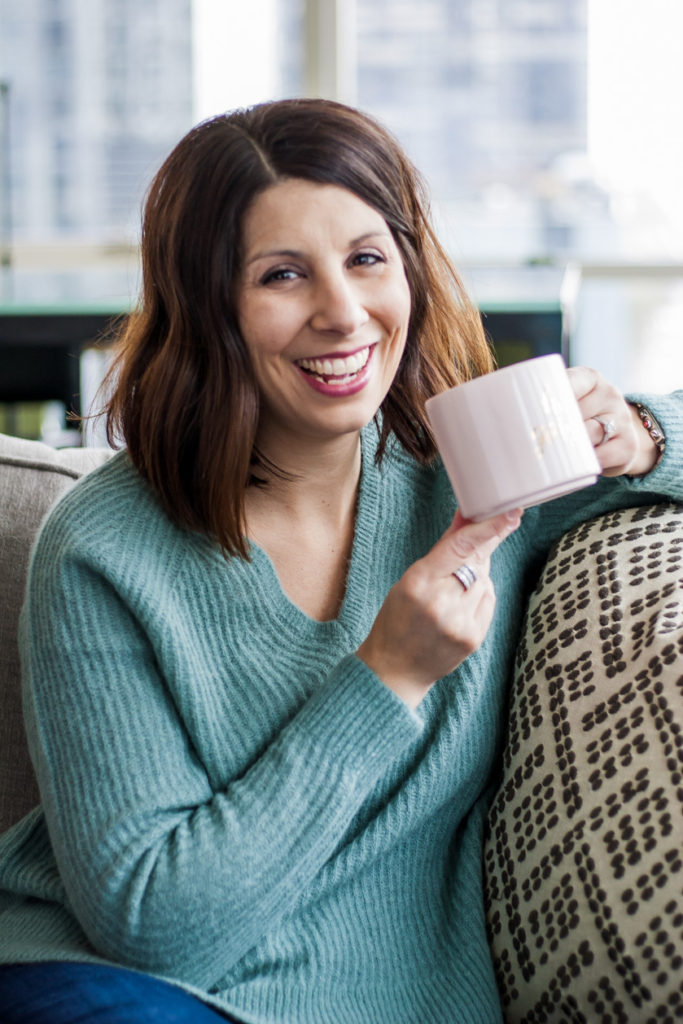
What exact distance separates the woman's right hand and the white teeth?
0.63ft

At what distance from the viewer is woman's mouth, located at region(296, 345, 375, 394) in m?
1.07

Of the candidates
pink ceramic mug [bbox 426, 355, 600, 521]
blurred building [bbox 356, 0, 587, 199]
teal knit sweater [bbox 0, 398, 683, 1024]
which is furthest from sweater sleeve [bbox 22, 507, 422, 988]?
blurred building [bbox 356, 0, 587, 199]

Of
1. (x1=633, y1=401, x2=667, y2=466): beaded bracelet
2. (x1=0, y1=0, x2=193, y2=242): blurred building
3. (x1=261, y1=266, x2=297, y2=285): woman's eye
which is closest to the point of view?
(x1=261, y1=266, x2=297, y2=285): woman's eye

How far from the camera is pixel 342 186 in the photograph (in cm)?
108

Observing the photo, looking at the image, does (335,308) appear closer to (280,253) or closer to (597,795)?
(280,253)

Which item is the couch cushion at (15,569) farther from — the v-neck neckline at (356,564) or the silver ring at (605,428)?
the silver ring at (605,428)

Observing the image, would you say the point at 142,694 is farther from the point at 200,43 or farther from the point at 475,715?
the point at 200,43

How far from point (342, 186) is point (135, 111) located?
146 inches

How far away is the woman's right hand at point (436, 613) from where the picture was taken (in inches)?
37.5

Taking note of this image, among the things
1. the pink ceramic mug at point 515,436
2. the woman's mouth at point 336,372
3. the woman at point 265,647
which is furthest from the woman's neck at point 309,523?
the pink ceramic mug at point 515,436

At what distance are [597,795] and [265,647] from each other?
1.07ft

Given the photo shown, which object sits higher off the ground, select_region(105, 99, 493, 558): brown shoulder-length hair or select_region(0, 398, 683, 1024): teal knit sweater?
select_region(105, 99, 493, 558): brown shoulder-length hair

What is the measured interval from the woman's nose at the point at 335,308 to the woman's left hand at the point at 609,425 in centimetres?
22

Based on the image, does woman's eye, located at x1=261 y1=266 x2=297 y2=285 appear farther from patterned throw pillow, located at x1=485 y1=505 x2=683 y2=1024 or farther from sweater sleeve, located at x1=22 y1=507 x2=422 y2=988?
patterned throw pillow, located at x1=485 y1=505 x2=683 y2=1024
